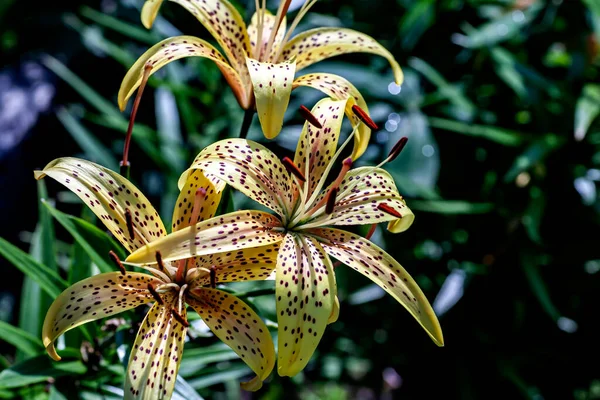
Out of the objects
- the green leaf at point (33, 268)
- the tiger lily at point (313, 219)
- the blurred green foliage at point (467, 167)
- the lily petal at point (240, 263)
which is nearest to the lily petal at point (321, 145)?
the tiger lily at point (313, 219)

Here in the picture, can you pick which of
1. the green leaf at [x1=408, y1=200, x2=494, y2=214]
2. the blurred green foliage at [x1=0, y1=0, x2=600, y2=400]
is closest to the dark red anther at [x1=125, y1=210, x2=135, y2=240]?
the blurred green foliage at [x1=0, y1=0, x2=600, y2=400]

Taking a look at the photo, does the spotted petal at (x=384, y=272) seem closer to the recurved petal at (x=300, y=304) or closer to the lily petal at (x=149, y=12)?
the recurved petal at (x=300, y=304)

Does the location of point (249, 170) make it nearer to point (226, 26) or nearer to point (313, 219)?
point (313, 219)

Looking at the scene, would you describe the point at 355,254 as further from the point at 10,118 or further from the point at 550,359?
the point at 10,118

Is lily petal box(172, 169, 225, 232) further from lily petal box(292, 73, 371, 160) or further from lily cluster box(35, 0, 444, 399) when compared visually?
lily petal box(292, 73, 371, 160)

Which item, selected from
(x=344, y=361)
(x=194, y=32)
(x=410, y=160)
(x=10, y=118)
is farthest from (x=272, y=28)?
(x=10, y=118)
